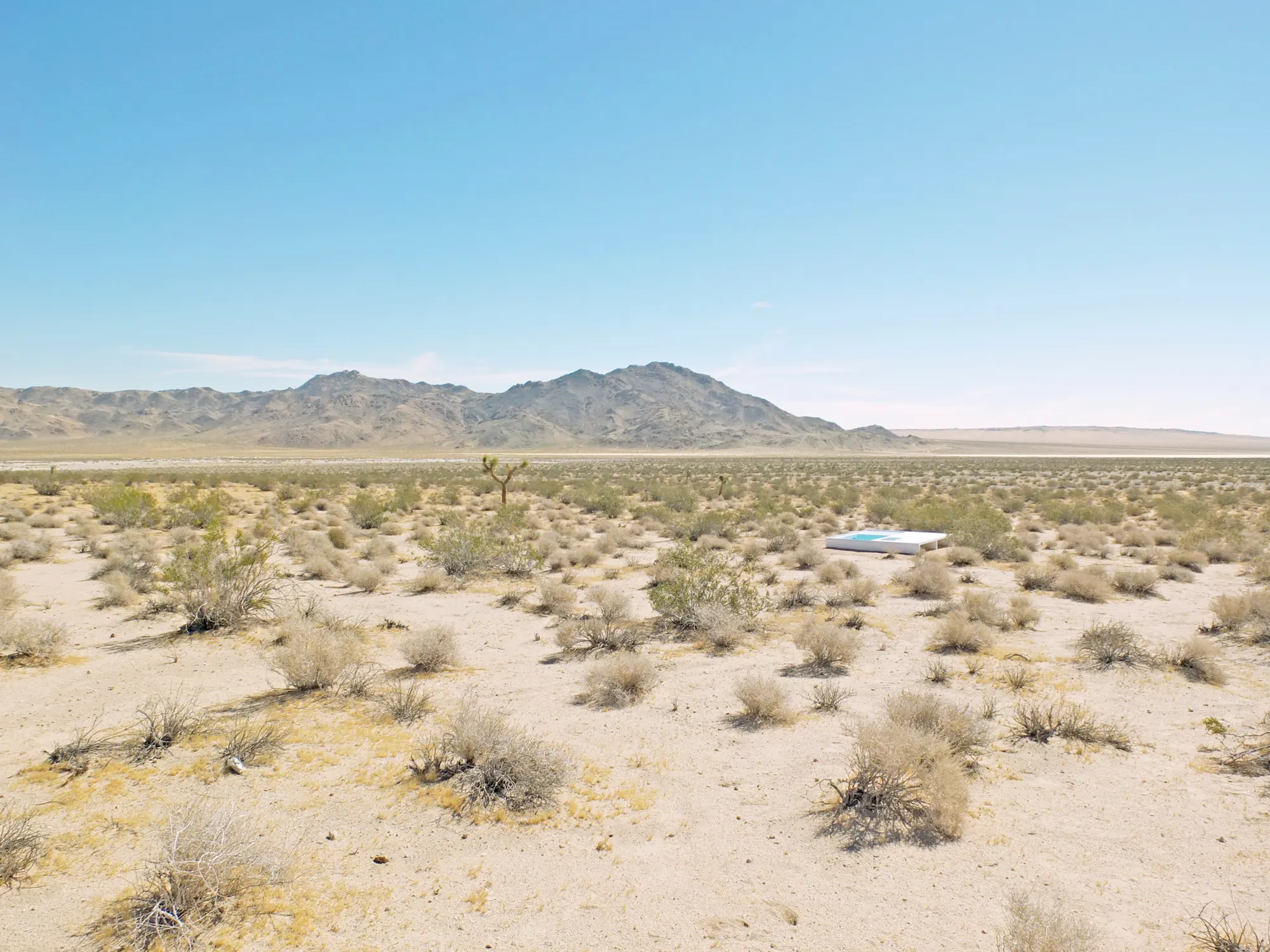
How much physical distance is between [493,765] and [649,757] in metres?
1.61

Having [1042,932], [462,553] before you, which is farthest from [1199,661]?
[462,553]

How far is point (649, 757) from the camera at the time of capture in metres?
6.84

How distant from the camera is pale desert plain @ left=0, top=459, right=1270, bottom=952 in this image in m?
4.49

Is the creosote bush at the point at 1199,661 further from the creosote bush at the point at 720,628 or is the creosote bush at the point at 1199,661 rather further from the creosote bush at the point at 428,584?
the creosote bush at the point at 428,584

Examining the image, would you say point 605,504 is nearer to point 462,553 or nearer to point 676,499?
point 676,499

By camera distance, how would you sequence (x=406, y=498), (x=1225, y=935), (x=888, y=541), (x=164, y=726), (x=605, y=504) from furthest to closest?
1. (x=406, y=498)
2. (x=605, y=504)
3. (x=888, y=541)
4. (x=164, y=726)
5. (x=1225, y=935)

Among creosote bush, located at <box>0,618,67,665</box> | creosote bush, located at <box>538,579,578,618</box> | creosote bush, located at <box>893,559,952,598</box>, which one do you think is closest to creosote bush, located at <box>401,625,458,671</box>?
creosote bush, located at <box>538,579,578,618</box>

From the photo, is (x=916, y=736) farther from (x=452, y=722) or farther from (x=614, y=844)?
(x=452, y=722)

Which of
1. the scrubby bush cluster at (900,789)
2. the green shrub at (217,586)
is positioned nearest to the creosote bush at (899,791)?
the scrubby bush cluster at (900,789)

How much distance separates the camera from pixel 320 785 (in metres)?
6.11

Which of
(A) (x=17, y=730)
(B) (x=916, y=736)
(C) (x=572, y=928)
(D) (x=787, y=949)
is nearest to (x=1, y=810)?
(A) (x=17, y=730)

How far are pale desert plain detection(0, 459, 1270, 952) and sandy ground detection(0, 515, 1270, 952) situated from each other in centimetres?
3

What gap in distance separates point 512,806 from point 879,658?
616cm

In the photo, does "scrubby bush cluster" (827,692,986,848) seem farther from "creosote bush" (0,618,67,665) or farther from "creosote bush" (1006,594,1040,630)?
"creosote bush" (0,618,67,665)
